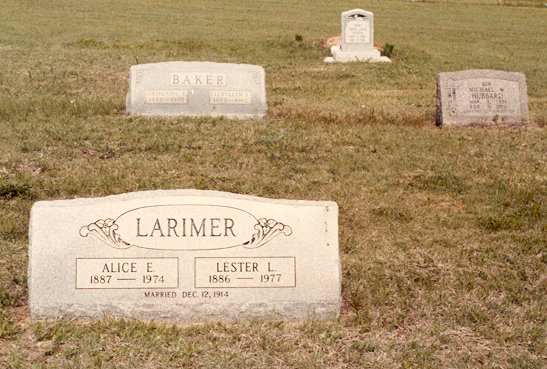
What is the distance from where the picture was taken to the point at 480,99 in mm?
11523

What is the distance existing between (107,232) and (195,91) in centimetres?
678

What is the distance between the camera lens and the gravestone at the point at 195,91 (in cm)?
1140

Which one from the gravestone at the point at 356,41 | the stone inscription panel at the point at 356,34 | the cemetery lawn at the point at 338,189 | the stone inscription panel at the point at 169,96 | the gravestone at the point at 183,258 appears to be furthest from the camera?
the stone inscription panel at the point at 356,34

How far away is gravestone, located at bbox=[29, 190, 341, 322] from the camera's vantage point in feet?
16.3

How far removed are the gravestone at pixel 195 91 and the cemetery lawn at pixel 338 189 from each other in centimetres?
44

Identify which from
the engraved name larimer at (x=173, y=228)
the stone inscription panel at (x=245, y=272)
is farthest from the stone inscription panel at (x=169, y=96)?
the stone inscription panel at (x=245, y=272)

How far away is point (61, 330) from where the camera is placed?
192 inches

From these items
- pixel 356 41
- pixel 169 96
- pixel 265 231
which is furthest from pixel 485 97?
pixel 356 41

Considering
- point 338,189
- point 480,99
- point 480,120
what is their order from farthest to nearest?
point 480,99 → point 480,120 → point 338,189

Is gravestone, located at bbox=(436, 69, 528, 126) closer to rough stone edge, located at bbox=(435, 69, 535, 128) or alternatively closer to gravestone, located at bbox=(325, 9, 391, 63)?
rough stone edge, located at bbox=(435, 69, 535, 128)

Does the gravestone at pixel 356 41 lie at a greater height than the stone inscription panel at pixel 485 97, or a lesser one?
greater

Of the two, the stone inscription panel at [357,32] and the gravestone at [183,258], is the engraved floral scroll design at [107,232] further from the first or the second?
the stone inscription panel at [357,32]

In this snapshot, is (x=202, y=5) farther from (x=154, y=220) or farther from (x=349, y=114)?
(x=154, y=220)

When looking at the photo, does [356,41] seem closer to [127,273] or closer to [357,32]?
[357,32]
